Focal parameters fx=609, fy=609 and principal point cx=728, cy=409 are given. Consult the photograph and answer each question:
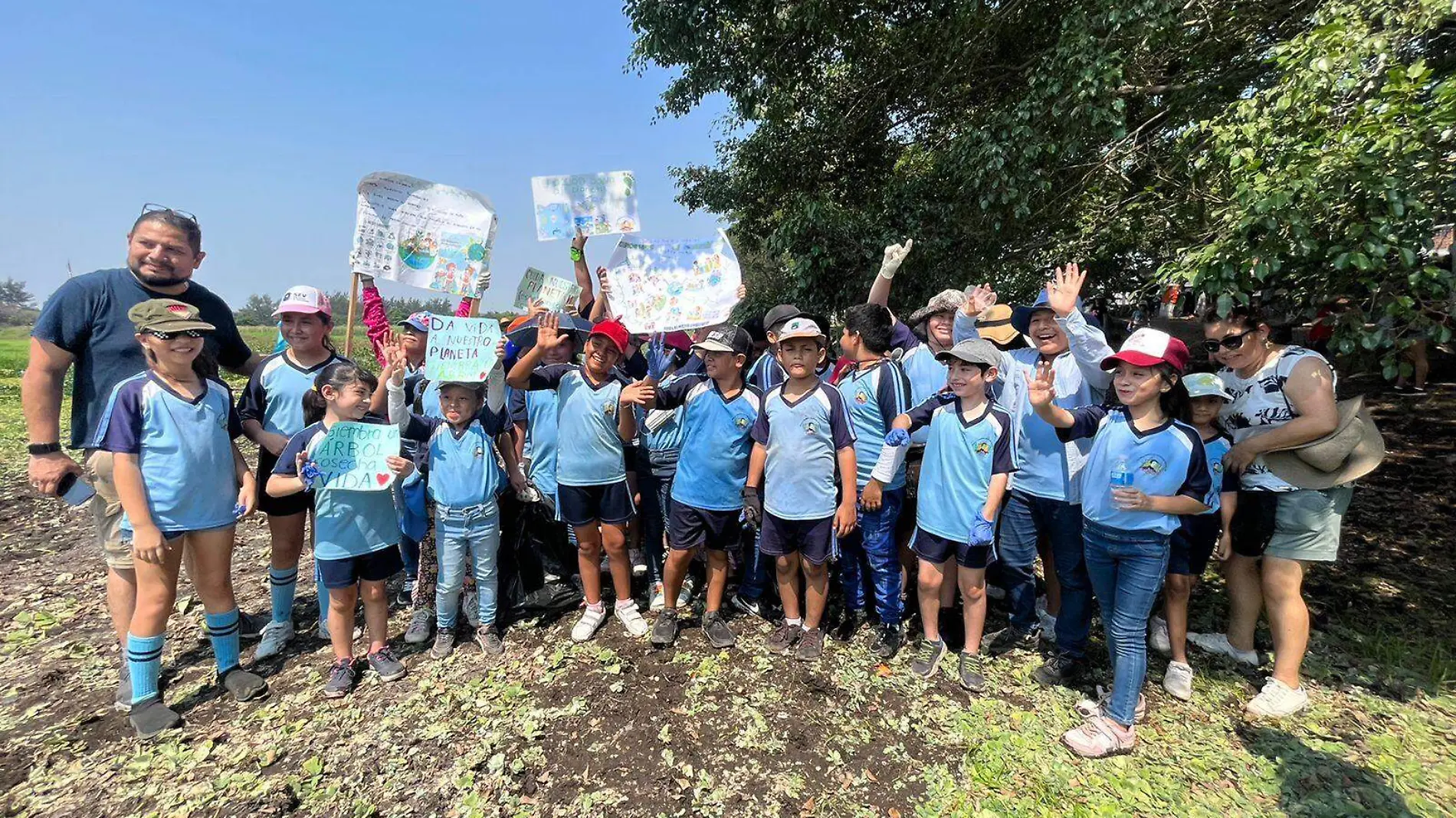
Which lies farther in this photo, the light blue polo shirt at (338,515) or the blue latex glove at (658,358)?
the blue latex glove at (658,358)

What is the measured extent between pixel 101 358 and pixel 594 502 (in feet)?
9.62

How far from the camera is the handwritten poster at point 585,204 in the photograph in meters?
5.06

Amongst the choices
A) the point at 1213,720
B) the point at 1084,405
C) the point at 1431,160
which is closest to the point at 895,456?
the point at 1084,405

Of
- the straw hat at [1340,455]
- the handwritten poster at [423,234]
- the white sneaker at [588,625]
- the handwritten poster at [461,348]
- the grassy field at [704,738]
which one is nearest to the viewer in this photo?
the grassy field at [704,738]

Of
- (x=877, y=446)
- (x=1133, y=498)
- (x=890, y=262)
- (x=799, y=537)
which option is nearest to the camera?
(x=1133, y=498)

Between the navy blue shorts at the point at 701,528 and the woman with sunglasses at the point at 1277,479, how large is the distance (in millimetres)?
3090

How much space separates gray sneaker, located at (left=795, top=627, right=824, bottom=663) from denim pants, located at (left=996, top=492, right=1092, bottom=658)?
52.8 inches

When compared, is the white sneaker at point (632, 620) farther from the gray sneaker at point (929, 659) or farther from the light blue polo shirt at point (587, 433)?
the gray sneaker at point (929, 659)

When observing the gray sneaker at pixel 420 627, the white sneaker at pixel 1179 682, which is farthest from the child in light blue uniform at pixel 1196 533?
the gray sneaker at pixel 420 627

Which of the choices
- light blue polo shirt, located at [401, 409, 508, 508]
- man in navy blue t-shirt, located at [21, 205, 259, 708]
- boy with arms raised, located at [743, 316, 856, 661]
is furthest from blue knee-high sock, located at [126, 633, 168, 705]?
boy with arms raised, located at [743, 316, 856, 661]

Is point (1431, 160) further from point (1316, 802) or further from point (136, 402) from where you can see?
point (136, 402)

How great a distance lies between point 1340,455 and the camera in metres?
3.34

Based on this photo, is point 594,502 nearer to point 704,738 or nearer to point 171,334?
point 704,738

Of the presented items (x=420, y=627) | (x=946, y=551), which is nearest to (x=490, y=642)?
(x=420, y=627)
